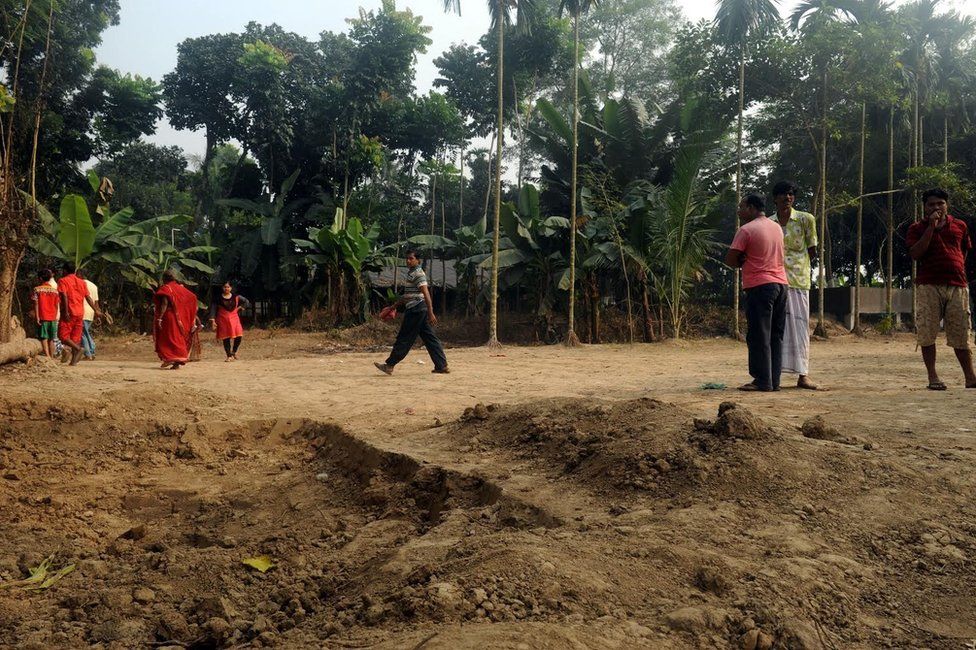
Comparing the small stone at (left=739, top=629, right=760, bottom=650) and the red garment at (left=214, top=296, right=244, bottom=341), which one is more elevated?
the red garment at (left=214, top=296, right=244, bottom=341)

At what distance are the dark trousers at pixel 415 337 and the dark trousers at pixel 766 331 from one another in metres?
3.99

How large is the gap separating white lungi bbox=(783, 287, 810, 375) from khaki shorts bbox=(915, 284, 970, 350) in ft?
2.95

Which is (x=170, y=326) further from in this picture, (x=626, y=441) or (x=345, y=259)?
(x=345, y=259)

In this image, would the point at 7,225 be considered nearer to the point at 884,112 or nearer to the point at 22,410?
the point at 22,410

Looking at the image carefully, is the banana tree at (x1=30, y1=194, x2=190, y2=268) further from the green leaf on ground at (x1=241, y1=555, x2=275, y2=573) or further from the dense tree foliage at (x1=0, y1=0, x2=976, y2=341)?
the green leaf on ground at (x1=241, y1=555, x2=275, y2=573)

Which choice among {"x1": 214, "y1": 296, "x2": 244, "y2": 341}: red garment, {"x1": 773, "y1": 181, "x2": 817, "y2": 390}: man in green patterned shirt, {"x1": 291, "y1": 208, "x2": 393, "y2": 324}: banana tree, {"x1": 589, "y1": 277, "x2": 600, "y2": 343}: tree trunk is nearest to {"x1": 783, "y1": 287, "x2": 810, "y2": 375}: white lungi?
{"x1": 773, "y1": 181, "x2": 817, "y2": 390}: man in green patterned shirt

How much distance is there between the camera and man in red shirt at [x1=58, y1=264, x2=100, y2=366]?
10.4m

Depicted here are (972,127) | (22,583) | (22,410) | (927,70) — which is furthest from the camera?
(972,127)

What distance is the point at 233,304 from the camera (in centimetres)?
1245

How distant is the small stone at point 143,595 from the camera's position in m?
2.88

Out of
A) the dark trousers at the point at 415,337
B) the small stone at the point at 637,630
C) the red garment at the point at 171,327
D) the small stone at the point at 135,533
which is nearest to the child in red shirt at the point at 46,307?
the red garment at the point at 171,327

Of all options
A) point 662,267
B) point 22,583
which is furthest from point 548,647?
point 662,267

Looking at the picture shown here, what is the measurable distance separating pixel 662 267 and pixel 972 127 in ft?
53.4

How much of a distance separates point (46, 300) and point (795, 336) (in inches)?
386
